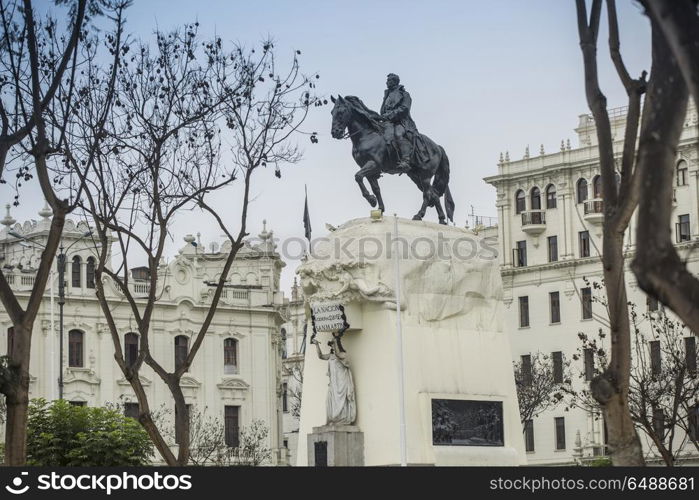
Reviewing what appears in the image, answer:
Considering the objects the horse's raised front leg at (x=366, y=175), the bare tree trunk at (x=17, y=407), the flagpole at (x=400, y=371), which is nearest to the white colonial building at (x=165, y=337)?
the horse's raised front leg at (x=366, y=175)

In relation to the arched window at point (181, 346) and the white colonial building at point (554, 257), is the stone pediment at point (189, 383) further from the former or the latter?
the white colonial building at point (554, 257)

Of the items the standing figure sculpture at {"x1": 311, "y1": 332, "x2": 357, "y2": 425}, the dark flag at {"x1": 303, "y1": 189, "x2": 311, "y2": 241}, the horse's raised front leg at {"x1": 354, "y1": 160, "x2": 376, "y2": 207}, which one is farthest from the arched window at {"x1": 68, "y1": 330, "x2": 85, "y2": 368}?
the standing figure sculpture at {"x1": 311, "y1": 332, "x2": 357, "y2": 425}

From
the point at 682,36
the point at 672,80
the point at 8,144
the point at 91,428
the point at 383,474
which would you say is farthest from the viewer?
the point at 91,428

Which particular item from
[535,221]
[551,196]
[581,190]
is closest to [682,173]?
[581,190]

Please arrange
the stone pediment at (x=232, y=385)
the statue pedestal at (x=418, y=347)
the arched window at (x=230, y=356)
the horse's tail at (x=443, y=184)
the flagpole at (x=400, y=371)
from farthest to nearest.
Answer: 1. the arched window at (x=230, y=356)
2. the stone pediment at (x=232, y=385)
3. the horse's tail at (x=443, y=184)
4. the statue pedestal at (x=418, y=347)
5. the flagpole at (x=400, y=371)

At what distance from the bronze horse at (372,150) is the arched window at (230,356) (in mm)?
47329

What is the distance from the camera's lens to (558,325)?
73.0 m

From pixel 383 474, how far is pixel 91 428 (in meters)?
14.3

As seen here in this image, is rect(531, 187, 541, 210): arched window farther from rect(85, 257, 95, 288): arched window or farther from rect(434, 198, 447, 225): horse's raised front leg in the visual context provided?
rect(434, 198, 447, 225): horse's raised front leg

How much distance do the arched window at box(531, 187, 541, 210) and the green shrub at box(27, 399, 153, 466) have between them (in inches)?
1769

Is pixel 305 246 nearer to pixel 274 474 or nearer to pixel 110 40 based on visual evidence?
pixel 110 40

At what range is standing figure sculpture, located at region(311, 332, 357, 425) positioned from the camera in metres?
27.4

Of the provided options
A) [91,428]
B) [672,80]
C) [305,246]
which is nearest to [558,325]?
[305,246]

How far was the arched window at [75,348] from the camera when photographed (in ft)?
233
